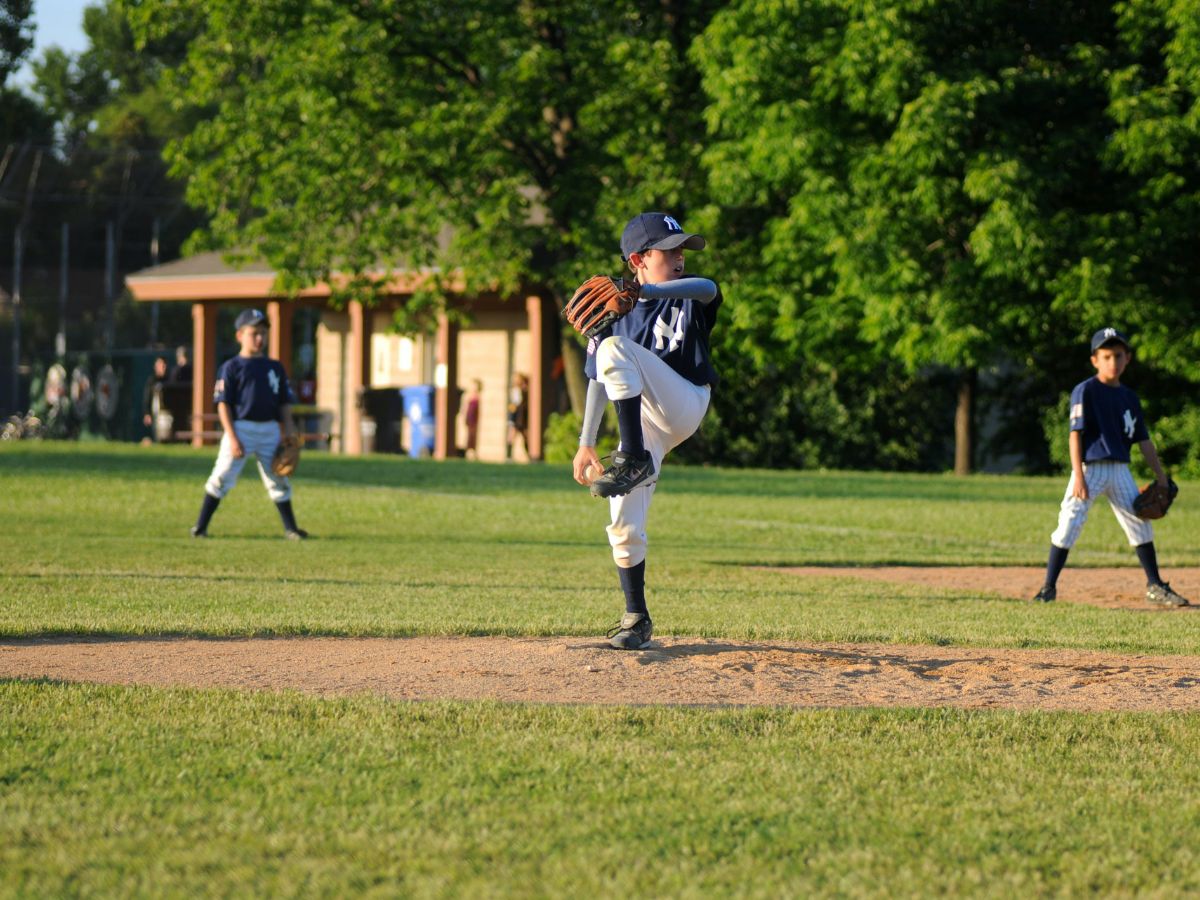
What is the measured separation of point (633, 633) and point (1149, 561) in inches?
189

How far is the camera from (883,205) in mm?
25672

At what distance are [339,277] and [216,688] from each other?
87.9 feet

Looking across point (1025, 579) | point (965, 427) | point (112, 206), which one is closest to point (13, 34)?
point (112, 206)

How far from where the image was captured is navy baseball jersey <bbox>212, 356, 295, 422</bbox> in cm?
1481

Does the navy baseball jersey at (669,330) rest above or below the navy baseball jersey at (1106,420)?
above

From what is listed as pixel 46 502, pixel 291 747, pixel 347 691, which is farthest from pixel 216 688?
pixel 46 502

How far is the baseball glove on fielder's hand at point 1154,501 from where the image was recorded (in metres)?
10.9

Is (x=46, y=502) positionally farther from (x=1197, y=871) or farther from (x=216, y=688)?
(x=1197, y=871)

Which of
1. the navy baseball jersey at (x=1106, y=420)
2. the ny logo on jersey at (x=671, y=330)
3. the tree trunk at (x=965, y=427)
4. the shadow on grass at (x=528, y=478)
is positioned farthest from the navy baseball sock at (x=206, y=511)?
the tree trunk at (x=965, y=427)

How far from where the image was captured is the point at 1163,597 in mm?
10789

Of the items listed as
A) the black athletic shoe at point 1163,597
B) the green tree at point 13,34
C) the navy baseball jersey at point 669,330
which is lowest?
the black athletic shoe at point 1163,597

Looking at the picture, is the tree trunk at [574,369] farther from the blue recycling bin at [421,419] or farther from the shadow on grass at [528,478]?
the blue recycling bin at [421,419]

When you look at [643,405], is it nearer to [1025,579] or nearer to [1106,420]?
[1106,420]

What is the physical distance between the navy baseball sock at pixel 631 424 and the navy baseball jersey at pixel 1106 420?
4623mm
